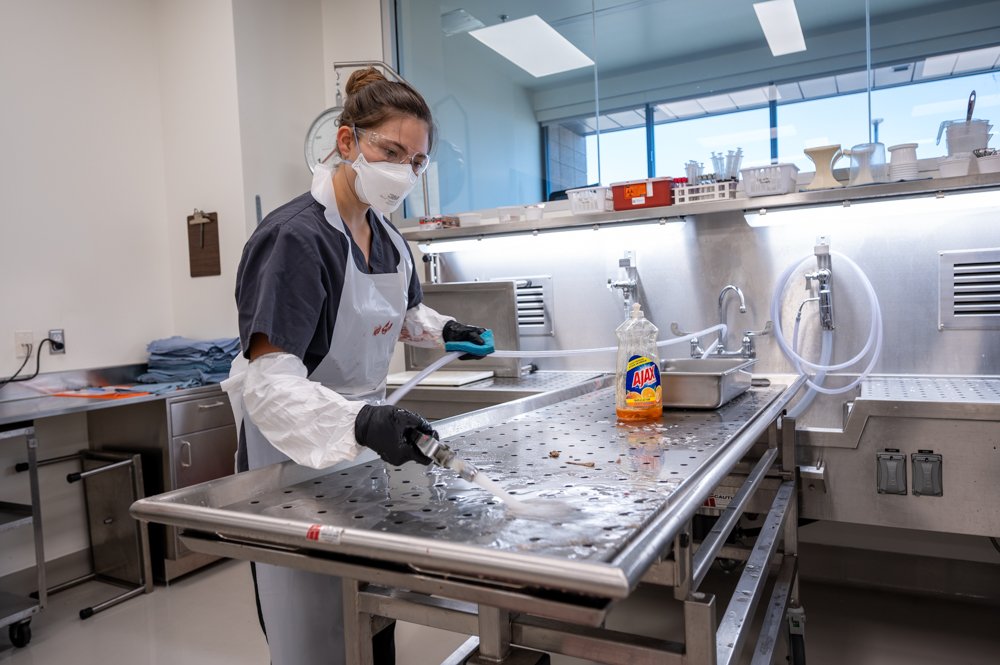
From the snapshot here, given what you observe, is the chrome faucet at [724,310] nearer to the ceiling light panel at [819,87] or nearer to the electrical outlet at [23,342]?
the ceiling light panel at [819,87]

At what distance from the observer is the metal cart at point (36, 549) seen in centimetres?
245

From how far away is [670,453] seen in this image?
4.12 feet

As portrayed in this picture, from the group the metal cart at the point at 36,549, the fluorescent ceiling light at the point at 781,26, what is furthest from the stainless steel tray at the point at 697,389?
the metal cart at the point at 36,549

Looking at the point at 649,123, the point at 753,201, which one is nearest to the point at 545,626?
the point at 753,201

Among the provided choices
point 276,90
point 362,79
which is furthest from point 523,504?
point 276,90

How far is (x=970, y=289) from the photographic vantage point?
2.39 m

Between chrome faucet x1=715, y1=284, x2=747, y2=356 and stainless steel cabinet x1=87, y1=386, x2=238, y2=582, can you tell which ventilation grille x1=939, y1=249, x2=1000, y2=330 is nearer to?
chrome faucet x1=715, y1=284, x2=747, y2=356

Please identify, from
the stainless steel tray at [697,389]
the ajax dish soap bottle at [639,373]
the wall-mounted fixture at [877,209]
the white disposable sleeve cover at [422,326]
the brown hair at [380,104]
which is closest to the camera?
the brown hair at [380,104]

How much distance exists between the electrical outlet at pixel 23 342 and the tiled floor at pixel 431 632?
1.07 meters

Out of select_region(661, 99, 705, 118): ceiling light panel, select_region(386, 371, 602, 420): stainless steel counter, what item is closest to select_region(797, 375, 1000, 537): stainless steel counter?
select_region(386, 371, 602, 420): stainless steel counter

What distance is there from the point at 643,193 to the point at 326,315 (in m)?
1.67

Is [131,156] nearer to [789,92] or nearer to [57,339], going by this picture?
[57,339]

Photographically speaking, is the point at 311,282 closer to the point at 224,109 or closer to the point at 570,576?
the point at 570,576

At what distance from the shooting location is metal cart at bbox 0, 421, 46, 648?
2450 millimetres
